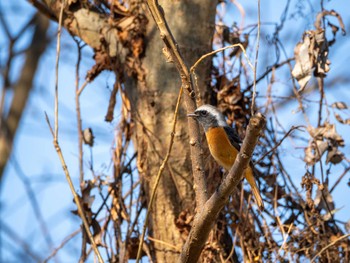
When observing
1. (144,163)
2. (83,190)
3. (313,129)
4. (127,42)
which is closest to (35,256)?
(83,190)

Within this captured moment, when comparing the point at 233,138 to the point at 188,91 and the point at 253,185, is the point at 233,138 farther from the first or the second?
the point at 188,91

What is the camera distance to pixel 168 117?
481 cm

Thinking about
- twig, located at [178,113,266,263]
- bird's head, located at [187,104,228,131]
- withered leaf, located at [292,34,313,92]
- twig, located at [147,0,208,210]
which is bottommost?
twig, located at [178,113,266,263]

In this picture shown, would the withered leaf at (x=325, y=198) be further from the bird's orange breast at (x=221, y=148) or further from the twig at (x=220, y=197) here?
the twig at (x=220, y=197)

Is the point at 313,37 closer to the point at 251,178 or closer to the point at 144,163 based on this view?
the point at 251,178

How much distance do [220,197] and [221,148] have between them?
1280mm

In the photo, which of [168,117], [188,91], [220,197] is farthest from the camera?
[168,117]

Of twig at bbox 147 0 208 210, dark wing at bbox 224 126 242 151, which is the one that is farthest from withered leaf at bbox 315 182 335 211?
twig at bbox 147 0 208 210

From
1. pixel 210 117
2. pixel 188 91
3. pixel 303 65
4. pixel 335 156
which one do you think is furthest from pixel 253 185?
pixel 188 91

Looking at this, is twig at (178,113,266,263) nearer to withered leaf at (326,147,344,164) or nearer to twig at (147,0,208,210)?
twig at (147,0,208,210)

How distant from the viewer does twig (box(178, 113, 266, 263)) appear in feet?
9.78

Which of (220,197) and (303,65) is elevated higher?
(303,65)

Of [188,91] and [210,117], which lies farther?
[210,117]

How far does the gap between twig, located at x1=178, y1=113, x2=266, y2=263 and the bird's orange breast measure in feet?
3.61
